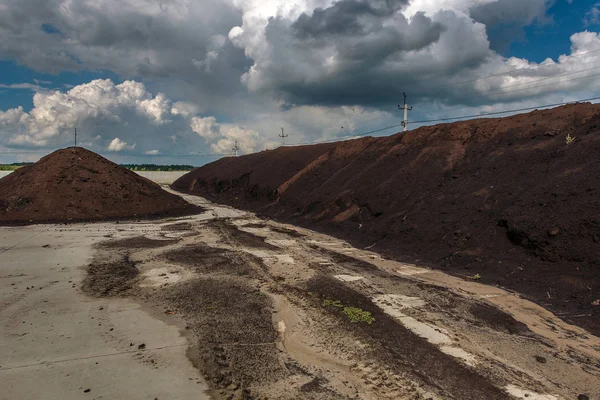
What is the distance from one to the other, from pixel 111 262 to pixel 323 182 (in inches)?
600

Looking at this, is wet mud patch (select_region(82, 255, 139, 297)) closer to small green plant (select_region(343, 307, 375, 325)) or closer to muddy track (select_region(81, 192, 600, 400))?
muddy track (select_region(81, 192, 600, 400))

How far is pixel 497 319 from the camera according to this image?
628cm

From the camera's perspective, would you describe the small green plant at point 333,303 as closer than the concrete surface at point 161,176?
Yes

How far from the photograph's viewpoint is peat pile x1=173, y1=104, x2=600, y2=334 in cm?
827

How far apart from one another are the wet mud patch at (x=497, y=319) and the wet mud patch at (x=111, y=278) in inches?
270

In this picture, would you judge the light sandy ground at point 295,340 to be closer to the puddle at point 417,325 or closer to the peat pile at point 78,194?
the puddle at point 417,325

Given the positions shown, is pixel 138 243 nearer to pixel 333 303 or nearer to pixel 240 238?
pixel 240 238

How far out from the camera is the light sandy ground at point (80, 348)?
4145mm

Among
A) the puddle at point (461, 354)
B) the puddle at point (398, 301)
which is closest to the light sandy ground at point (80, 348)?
the puddle at point (461, 354)

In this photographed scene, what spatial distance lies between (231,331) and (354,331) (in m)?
1.89

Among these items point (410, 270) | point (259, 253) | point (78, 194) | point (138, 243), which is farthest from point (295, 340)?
point (78, 194)

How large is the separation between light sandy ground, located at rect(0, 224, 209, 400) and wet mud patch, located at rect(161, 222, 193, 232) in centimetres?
828

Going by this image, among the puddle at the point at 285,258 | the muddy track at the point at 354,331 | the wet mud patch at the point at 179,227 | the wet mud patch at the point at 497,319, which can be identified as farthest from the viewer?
the wet mud patch at the point at 179,227

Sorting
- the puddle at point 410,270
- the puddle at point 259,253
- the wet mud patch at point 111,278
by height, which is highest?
the wet mud patch at point 111,278
